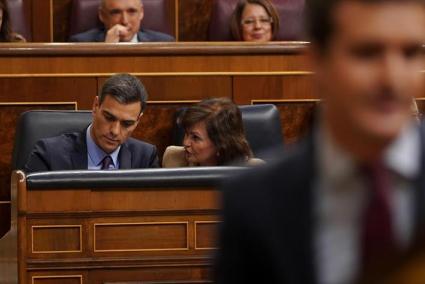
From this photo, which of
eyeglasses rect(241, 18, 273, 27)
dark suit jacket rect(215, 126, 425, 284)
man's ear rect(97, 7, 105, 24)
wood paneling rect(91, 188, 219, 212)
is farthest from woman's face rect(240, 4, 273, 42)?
dark suit jacket rect(215, 126, 425, 284)

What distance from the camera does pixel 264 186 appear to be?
54 centimetres

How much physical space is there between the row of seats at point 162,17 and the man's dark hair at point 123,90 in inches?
41.5

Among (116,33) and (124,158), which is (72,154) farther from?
(116,33)

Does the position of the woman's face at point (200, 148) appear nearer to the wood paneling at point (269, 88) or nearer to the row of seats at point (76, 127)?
the row of seats at point (76, 127)

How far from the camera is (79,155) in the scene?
2.86 metres

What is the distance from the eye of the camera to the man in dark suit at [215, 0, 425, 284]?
1.61 ft

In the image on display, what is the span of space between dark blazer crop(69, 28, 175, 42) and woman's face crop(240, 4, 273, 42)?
1.00 ft

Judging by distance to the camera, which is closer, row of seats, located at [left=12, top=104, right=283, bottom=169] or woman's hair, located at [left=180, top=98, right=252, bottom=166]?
woman's hair, located at [left=180, top=98, right=252, bottom=166]

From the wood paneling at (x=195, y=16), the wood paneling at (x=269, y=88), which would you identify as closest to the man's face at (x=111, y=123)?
the wood paneling at (x=269, y=88)

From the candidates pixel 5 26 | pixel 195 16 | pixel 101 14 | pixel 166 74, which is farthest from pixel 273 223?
pixel 195 16

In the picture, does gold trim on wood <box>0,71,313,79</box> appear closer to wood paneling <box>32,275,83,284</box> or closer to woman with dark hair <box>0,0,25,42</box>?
woman with dark hair <box>0,0,25,42</box>

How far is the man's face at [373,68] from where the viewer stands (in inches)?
19.4

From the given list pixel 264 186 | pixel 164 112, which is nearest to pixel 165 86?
pixel 164 112

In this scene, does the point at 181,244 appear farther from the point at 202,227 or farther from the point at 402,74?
the point at 402,74
